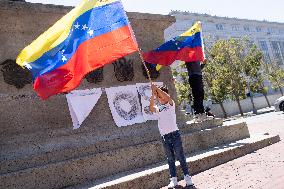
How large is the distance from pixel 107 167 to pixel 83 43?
102 inches

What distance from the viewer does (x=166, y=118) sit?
6246 mm

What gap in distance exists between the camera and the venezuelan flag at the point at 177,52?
379 inches

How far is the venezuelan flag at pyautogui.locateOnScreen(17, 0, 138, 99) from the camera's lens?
224 inches

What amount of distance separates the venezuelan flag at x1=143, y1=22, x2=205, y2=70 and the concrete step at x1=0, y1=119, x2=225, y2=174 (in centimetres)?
214

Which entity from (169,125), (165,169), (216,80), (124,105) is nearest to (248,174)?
(165,169)

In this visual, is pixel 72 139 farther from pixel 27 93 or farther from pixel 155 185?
pixel 155 185

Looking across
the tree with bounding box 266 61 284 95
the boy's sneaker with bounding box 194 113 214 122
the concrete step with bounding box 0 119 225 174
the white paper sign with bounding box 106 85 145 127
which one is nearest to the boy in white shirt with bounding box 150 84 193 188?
the concrete step with bounding box 0 119 225 174

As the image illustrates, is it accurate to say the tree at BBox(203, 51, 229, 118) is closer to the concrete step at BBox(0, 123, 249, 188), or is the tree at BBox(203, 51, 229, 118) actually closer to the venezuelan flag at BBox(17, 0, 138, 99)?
the concrete step at BBox(0, 123, 249, 188)

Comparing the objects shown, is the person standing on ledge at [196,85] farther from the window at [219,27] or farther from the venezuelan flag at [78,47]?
the window at [219,27]

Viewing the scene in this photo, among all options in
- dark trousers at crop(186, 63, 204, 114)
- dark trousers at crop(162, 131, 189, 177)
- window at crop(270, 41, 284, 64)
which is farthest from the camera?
window at crop(270, 41, 284, 64)

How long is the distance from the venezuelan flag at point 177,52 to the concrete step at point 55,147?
214 centimetres

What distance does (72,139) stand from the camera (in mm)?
8000

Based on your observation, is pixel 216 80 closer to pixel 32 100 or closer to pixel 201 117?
pixel 201 117

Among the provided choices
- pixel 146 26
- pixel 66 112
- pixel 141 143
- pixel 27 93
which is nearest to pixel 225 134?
pixel 141 143
